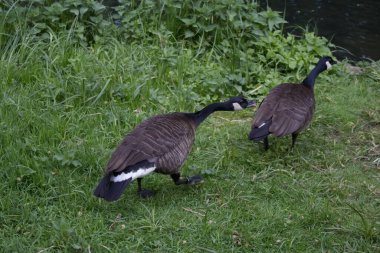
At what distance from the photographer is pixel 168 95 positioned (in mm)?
7102

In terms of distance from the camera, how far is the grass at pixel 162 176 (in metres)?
4.68

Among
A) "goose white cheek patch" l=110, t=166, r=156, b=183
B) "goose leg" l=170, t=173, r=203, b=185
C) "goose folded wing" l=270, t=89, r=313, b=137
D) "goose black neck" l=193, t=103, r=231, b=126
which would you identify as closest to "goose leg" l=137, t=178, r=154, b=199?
"goose leg" l=170, t=173, r=203, b=185

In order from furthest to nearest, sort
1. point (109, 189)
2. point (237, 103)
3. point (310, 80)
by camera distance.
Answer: point (310, 80), point (237, 103), point (109, 189)

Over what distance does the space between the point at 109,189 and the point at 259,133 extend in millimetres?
1680

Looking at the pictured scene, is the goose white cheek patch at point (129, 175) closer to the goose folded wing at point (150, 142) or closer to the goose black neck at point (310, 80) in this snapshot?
the goose folded wing at point (150, 142)

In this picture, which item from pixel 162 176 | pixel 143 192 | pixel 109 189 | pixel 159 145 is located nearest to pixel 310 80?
pixel 162 176

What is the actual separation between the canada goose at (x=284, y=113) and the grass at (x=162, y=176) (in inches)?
13.4

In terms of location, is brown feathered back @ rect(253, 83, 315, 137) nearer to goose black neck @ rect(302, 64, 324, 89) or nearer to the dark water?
goose black neck @ rect(302, 64, 324, 89)

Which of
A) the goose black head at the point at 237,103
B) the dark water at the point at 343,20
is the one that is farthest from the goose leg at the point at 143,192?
the dark water at the point at 343,20

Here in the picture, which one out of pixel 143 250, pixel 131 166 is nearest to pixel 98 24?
pixel 131 166

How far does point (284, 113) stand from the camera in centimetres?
594

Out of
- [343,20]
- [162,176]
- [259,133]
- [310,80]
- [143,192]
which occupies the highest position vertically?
[310,80]

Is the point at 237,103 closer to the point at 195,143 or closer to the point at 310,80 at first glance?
the point at 195,143

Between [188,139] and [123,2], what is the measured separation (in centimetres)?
377
